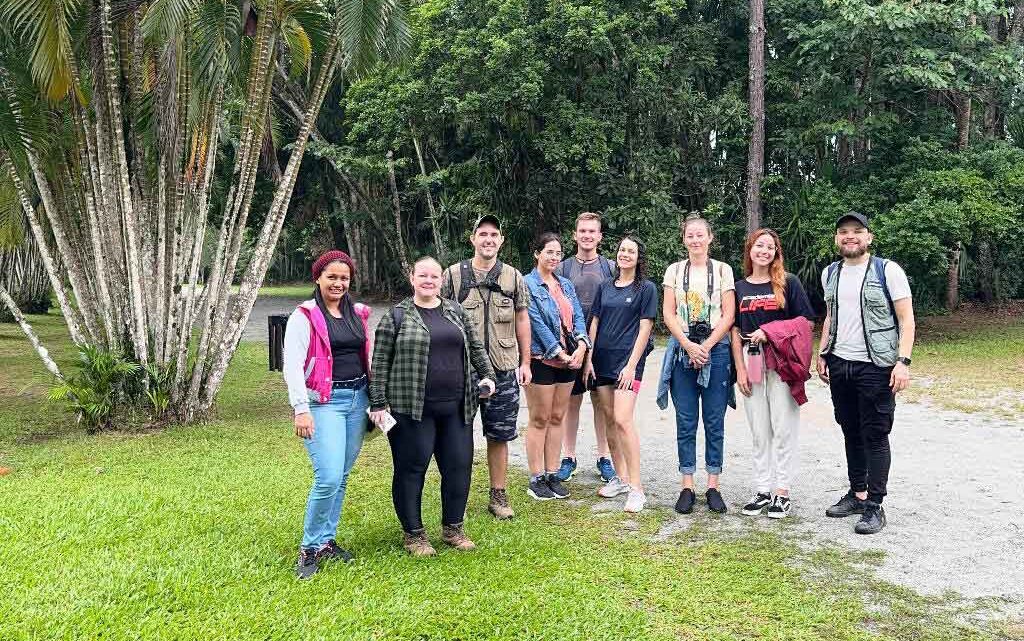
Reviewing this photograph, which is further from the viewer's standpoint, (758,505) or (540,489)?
(540,489)

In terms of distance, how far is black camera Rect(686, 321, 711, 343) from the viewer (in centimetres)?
547

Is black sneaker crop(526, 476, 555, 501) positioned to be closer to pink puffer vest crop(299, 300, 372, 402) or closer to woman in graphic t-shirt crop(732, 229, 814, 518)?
woman in graphic t-shirt crop(732, 229, 814, 518)

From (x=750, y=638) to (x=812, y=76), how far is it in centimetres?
1695

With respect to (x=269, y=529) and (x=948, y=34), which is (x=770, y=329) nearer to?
(x=269, y=529)

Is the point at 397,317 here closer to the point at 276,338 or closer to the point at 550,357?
the point at 550,357

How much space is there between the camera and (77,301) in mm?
8555

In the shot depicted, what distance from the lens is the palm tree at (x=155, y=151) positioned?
8023mm

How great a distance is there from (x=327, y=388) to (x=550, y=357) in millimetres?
1691

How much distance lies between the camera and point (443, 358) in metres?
4.57

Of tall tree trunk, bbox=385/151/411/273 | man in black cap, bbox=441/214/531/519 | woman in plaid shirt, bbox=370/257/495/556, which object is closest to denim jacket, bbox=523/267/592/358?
man in black cap, bbox=441/214/531/519

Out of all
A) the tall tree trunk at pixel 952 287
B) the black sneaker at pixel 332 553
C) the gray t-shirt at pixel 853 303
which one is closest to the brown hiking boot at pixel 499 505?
the black sneaker at pixel 332 553

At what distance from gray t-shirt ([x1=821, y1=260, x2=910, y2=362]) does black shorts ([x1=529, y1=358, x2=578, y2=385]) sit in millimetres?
1703

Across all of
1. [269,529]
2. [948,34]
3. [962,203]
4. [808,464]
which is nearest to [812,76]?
[948,34]

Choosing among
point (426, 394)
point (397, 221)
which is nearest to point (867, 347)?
point (426, 394)
